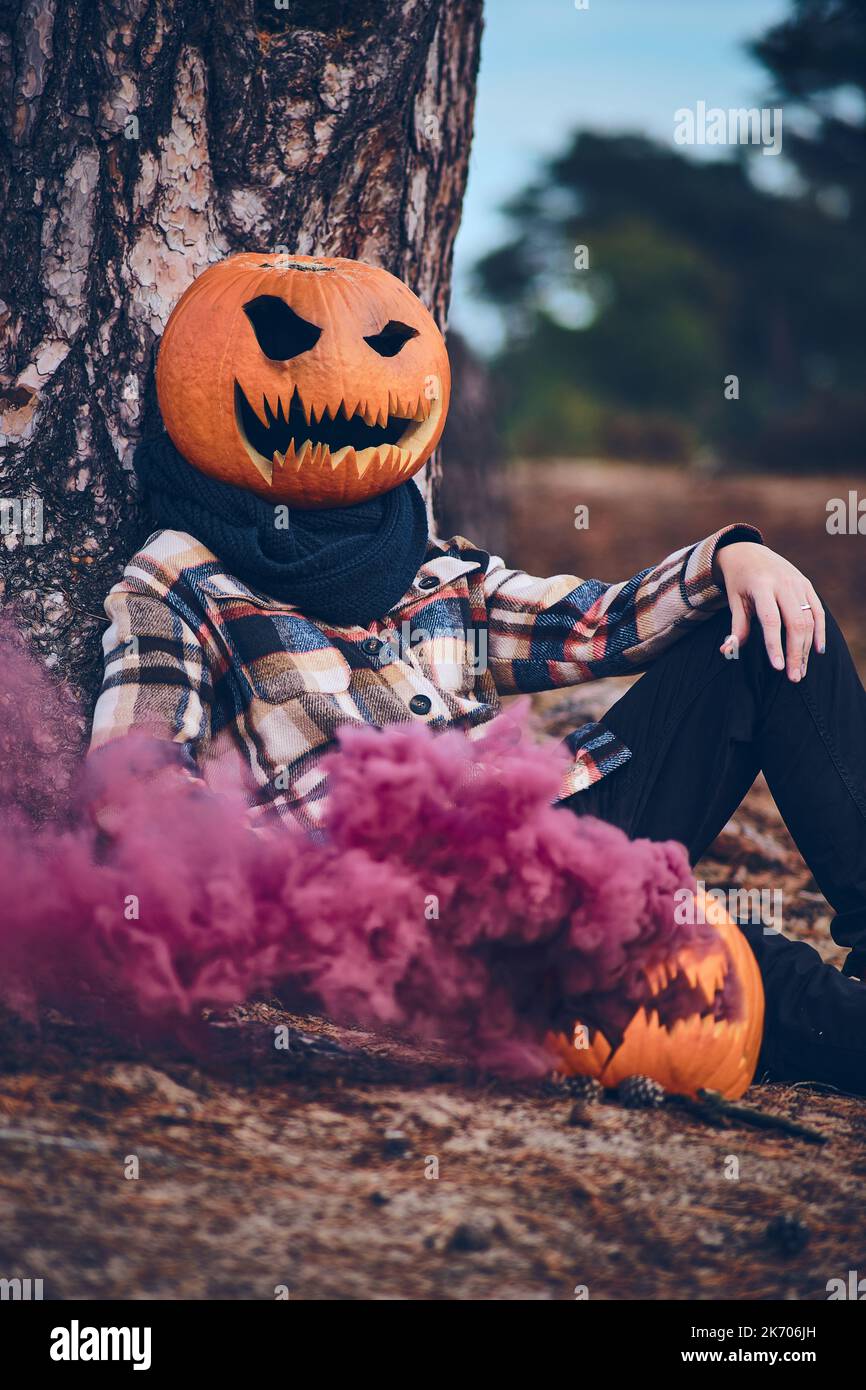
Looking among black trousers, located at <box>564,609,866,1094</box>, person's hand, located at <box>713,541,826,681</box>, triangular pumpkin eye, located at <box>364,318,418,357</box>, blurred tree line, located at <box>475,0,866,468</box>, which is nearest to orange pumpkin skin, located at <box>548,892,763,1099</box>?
black trousers, located at <box>564,609,866,1094</box>

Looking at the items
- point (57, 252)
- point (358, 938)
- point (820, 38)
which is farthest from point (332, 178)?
point (820, 38)

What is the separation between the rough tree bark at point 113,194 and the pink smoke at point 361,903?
788 mm

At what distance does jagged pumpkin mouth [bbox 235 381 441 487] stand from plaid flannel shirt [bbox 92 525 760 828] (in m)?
0.24

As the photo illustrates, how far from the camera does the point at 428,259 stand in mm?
3447

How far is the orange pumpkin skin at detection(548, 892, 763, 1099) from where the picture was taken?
237 centimetres

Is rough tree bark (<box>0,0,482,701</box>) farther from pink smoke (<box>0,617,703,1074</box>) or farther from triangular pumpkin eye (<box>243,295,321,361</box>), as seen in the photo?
pink smoke (<box>0,617,703,1074</box>)

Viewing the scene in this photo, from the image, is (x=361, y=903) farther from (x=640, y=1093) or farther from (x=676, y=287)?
(x=676, y=287)

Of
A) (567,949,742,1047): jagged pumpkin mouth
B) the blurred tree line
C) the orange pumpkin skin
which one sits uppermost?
the blurred tree line

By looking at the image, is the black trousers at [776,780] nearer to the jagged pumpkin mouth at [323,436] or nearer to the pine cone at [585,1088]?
the pine cone at [585,1088]

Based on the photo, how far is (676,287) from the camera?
27031 millimetres

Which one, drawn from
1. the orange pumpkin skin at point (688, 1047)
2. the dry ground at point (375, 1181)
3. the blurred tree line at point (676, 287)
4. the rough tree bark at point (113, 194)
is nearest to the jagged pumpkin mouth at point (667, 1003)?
the orange pumpkin skin at point (688, 1047)

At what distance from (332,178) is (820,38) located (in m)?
11.5

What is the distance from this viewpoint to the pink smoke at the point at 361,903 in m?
2.19

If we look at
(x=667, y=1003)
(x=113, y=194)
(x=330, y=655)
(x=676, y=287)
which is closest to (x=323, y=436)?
(x=330, y=655)
